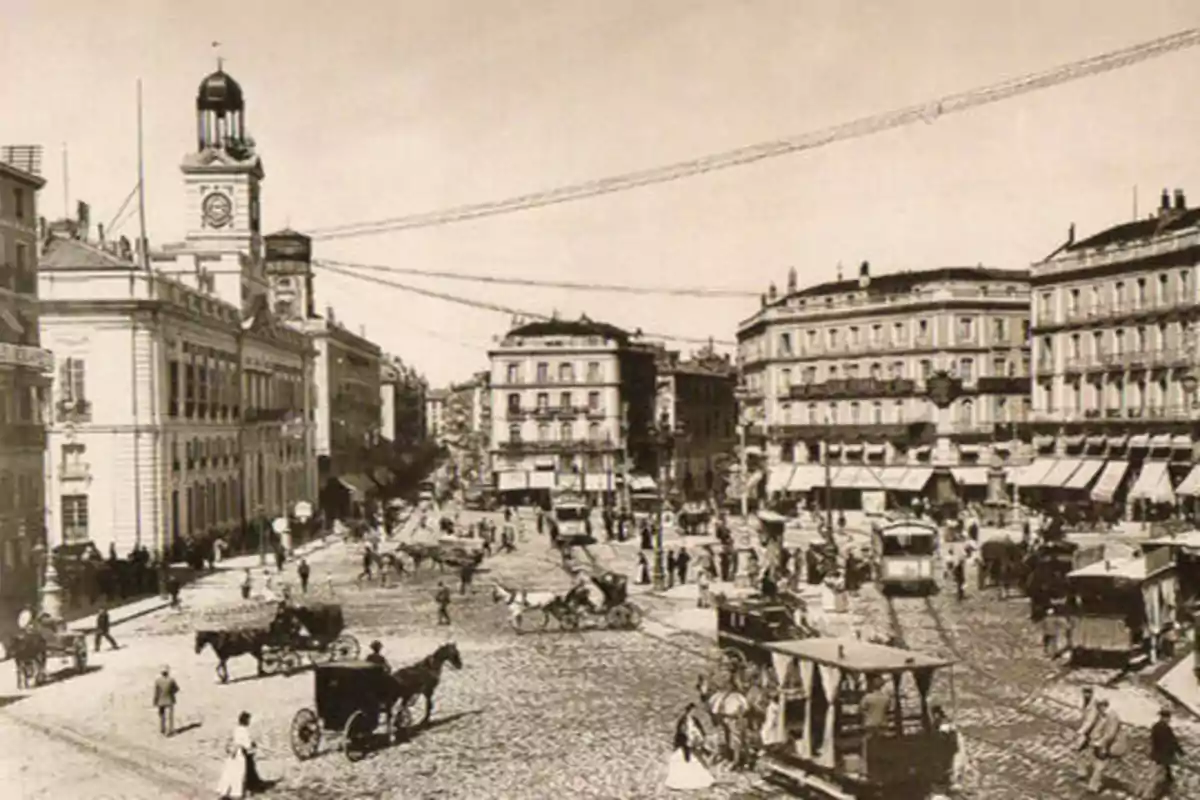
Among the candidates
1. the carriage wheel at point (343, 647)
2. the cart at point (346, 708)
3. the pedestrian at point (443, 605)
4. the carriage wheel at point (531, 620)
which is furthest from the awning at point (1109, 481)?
the cart at point (346, 708)

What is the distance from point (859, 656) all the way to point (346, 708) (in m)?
7.28

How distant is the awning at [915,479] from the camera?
69750 mm

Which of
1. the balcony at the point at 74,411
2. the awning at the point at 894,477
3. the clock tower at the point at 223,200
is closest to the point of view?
the balcony at the point at 74,411

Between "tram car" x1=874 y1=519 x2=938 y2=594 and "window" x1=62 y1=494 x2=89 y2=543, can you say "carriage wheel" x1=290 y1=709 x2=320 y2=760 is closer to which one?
"tram car" x1=874 y1=519 x2=938 y2=594

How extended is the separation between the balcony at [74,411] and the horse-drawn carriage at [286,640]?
2034 cm

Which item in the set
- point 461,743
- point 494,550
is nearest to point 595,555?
point 494,550

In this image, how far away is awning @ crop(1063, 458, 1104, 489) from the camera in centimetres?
5569

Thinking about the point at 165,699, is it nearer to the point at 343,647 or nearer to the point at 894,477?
the point at 343,647

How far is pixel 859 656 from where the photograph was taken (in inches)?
685

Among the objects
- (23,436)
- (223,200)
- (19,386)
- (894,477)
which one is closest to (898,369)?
(894,477)

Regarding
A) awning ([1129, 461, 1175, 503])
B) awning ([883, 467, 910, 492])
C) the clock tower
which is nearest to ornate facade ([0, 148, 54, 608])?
the clock tower

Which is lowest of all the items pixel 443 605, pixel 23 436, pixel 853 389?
pixel 443 605

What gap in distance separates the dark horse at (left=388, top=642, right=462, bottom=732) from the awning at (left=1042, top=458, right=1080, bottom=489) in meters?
40.9

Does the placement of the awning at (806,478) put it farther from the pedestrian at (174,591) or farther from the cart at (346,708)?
the cart at (346,708)
